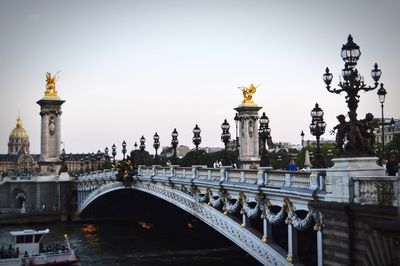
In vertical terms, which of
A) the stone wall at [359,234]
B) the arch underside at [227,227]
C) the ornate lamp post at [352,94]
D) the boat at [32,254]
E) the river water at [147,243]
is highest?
the ornate lamp post at [352,94]

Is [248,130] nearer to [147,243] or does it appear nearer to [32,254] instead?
[147,243]

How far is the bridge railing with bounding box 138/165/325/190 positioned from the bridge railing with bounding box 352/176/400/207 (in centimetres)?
228

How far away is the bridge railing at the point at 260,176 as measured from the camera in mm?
16795

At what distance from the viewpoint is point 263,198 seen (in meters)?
21.2

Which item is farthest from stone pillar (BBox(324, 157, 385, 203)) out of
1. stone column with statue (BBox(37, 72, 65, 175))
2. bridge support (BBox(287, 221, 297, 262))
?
stone column with statue (BBox(37, 72, 65, 175))

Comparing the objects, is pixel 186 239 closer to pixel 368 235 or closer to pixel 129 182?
pixel 129 182

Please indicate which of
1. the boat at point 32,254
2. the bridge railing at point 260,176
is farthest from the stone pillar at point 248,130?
the bridge railing at point 260,176

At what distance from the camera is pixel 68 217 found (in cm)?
7019

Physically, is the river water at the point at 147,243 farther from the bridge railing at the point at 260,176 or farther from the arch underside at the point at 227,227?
the bridge railing at the point at 260,176

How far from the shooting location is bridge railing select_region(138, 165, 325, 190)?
661 inches

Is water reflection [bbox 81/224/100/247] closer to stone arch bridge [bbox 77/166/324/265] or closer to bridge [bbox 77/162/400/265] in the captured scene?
stone arch bridge [bbox 77/166/324/265]

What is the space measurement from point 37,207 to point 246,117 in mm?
29759

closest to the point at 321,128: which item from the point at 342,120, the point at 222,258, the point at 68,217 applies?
the point at 342,120

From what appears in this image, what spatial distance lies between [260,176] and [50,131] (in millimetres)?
Answer: 67900
